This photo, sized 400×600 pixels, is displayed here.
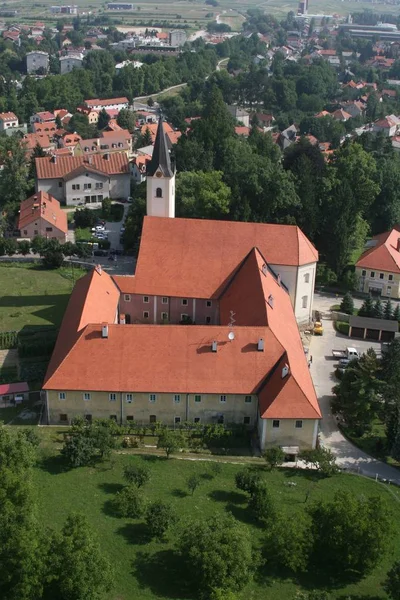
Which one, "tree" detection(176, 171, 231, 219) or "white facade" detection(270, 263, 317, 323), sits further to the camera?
"tree" detection(176, 171, 231, 219)

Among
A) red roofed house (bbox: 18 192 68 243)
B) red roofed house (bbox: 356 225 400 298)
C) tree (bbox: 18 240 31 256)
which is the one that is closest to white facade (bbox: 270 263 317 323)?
→ red roofed house (bbox: 356 225 400 298)

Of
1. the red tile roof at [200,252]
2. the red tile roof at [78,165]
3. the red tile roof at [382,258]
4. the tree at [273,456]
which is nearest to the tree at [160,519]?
the tree at [273,456]

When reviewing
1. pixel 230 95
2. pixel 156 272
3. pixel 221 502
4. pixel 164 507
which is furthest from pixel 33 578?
pixel 230 95

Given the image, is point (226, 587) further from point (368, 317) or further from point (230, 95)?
point (230, 95)

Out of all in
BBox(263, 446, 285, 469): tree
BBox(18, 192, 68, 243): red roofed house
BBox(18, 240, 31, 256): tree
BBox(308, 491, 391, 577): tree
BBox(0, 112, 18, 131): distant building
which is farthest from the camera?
BBox(0, 112, 18, 131): distant building

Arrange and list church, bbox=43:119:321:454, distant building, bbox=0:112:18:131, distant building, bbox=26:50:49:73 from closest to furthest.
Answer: church, bbox=43:119:321:454 < distant building, bbox=0:112:18:131 < distant building, bbox=26:50:49:73

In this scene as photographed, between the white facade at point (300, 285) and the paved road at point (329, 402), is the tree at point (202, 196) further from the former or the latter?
the paved road at point (329, 402)

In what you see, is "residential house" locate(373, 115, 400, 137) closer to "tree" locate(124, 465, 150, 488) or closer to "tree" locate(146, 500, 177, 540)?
"tree" locate(124, 465, 150, 488)
